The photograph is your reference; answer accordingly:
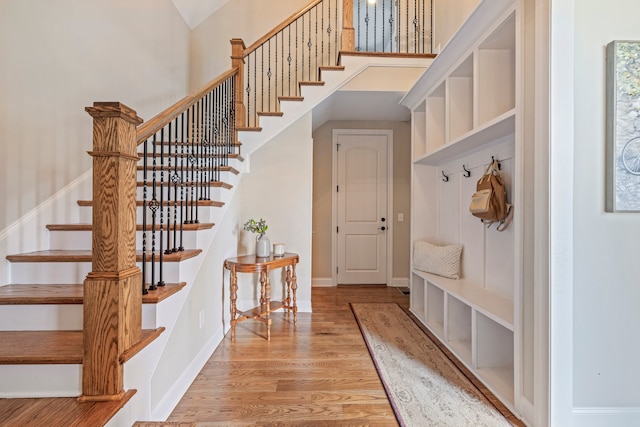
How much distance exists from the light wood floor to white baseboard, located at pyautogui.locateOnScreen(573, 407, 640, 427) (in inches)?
35.3

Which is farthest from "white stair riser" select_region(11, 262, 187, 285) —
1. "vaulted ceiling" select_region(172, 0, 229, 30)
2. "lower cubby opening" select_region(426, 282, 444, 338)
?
"vaulted ceiling" select_region(172, 0, 229, 30)

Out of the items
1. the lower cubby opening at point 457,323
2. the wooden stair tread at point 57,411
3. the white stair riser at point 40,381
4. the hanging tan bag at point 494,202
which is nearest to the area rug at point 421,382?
the lower cubby opening at point 457,323

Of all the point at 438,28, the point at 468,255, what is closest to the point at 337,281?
the point at 468,255

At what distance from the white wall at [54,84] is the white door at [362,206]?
9.00 feet

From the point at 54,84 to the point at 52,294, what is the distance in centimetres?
151

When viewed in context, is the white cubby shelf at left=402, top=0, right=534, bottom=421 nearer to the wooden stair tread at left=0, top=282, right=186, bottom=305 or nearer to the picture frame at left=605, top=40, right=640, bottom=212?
the picture frame at left=605, top=40, right=640, bottom=212

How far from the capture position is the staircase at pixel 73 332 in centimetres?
122

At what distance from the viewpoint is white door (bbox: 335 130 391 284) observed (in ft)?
15.3

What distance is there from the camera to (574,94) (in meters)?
1.53

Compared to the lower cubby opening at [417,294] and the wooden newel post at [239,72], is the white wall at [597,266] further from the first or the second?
the wooden newel post at [239,72]

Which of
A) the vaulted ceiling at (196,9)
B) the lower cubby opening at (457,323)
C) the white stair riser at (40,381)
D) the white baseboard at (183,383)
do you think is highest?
the vaulted ceiling at (196,9)

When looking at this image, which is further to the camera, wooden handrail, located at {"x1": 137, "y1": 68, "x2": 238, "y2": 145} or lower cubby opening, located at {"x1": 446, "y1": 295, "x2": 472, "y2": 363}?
lower cubby opening, located at {"x1": 446, "y1": 295, "x2": 472, "y2": 363}

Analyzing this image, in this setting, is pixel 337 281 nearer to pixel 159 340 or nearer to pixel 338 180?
pixel 338 180

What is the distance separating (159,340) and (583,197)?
222cm
